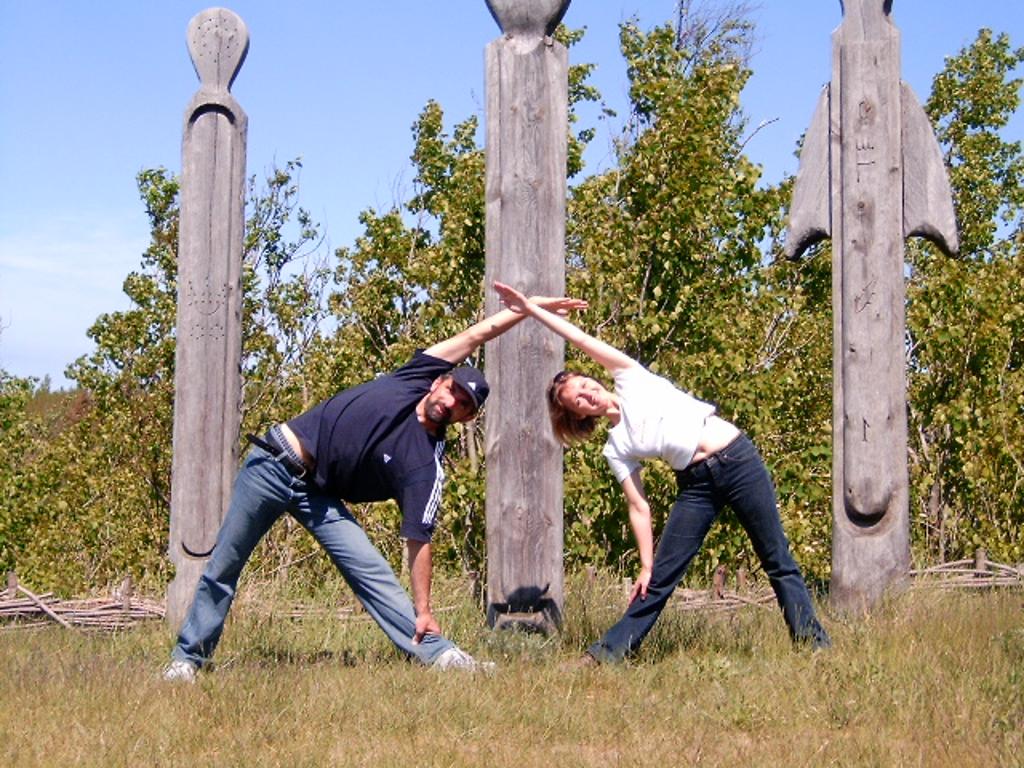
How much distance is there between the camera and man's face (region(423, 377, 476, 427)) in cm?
538

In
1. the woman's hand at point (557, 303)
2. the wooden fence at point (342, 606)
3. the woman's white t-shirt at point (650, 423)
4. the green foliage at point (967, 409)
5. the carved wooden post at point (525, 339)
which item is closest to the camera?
the woman's white t-shirt at point (650, 423)

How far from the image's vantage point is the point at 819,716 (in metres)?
4.50

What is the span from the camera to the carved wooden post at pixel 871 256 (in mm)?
6203

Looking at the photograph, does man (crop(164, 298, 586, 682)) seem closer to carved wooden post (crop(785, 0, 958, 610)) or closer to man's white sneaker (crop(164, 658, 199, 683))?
man's white sneaker (crop(164, 658, 199, 683))

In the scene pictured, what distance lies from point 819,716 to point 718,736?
393mm

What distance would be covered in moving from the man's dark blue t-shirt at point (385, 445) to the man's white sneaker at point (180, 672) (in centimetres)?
91

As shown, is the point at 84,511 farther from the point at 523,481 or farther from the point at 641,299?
the point at 523,481

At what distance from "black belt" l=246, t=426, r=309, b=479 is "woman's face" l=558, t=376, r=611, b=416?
113 cm

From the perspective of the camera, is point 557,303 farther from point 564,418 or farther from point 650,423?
point 650,423

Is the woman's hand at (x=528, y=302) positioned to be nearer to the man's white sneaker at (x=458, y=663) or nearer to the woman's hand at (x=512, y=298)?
the woman's hand at (x=512, y=298)

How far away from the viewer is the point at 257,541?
5.62m

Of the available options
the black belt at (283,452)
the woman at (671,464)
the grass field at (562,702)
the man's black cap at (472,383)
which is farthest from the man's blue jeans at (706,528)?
the black belt at (283,452)

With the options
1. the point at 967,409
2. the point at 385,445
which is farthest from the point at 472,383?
the point at 967,409

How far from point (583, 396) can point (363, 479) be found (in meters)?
0.99
